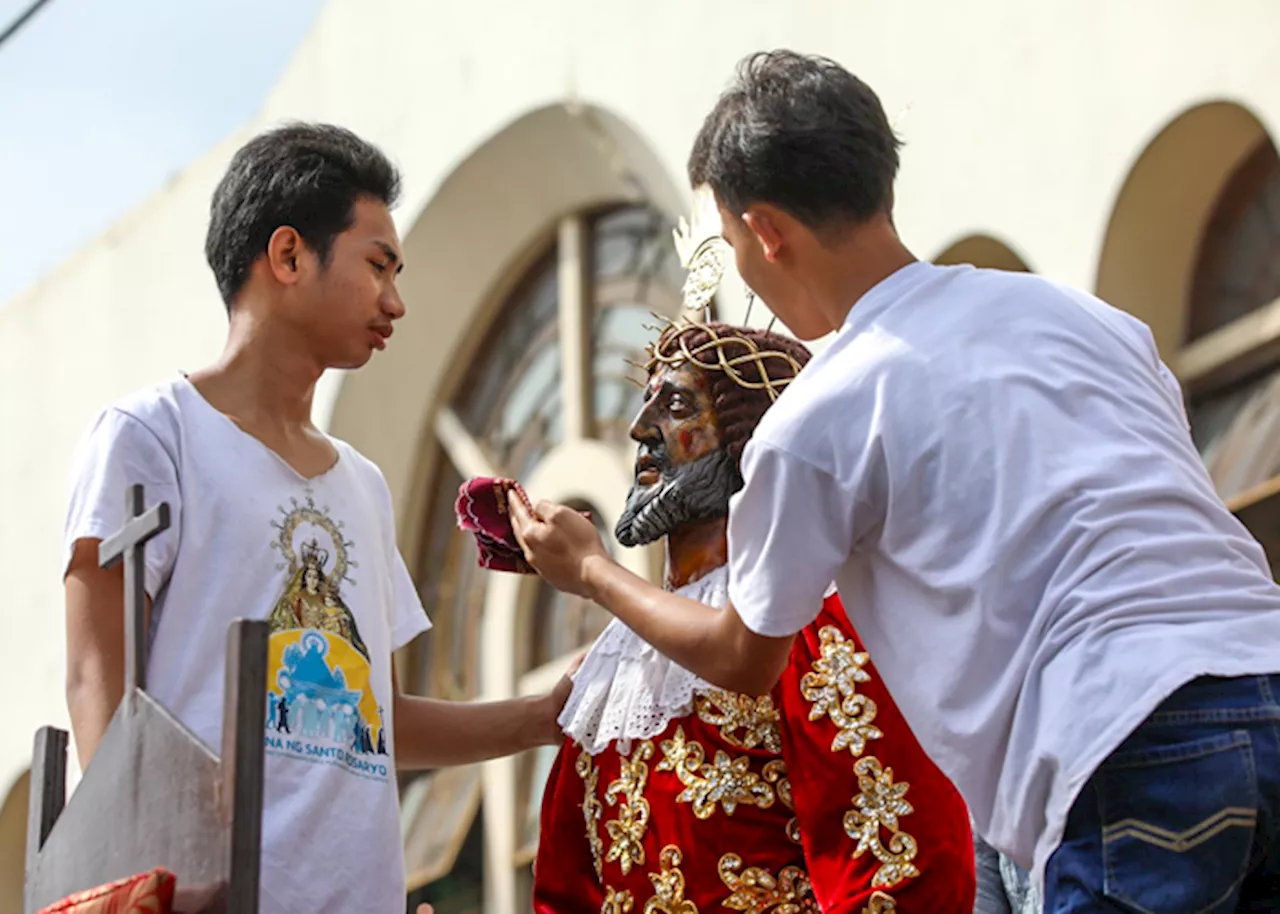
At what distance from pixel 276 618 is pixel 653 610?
1.99ft

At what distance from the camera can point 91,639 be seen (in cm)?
279

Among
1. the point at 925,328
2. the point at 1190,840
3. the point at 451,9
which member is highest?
the point at 451,9

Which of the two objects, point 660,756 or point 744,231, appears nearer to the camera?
point 744,231

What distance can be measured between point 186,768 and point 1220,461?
4.01 metres

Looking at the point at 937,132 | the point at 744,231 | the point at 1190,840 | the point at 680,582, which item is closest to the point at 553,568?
the point at 680,582

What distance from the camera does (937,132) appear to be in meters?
6.43

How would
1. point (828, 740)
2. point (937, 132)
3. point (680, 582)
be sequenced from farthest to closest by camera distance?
point (937, 132), point (680, 582), point (828, 740)

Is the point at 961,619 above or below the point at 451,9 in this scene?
below

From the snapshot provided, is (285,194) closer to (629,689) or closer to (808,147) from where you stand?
(629,689)

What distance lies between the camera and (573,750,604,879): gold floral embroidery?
2.91m

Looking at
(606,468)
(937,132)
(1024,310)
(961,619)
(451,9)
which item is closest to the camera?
(961,619)

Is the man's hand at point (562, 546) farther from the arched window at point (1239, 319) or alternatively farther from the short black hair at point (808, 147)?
Answer: the arched window at point (1239, 319)

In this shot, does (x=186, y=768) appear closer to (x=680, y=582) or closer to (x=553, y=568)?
(x=553, y=568)

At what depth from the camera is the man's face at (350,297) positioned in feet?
10.2
